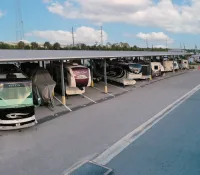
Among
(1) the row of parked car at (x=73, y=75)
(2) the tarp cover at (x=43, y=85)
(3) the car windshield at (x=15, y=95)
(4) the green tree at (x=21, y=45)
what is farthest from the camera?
(4) the green tree at (x=21, y=45)

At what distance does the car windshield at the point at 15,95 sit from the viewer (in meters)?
9.05

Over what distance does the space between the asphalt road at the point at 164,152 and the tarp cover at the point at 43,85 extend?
554 cm

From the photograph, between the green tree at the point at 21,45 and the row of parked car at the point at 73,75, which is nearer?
the row of parked car at the point at 73,75

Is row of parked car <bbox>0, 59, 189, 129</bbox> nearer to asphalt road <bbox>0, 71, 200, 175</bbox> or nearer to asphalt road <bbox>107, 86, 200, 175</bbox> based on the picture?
asphalt road <bbox>0, 71, 200, 175</bbox>

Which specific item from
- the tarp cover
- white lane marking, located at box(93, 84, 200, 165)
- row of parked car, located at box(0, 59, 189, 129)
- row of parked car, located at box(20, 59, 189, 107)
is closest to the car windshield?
row of parked car, located at box(0, 59, 189, 129)

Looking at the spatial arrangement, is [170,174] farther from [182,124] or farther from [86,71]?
[86,71]

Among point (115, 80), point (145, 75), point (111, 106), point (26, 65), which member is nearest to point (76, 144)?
point (111, 106)

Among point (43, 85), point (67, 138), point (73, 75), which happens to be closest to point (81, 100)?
point (73, 75)

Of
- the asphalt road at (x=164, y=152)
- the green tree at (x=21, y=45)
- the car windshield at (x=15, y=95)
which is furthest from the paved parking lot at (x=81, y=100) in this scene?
the green tree at (x=21, y=45)

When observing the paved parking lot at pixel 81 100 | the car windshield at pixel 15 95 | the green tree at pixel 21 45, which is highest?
the green tree at pixel 21 45

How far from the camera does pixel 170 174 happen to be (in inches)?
227

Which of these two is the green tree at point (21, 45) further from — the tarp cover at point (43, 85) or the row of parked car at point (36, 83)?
the tarp cover at point (43, 85)

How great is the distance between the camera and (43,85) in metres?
12.6

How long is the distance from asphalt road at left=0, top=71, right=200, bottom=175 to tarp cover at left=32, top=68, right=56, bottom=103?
5.53 feet
